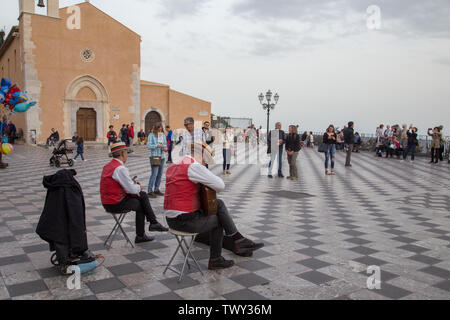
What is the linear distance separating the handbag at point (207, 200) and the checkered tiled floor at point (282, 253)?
73cm

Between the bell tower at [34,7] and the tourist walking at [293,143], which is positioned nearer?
the tourist walking at [293,143]

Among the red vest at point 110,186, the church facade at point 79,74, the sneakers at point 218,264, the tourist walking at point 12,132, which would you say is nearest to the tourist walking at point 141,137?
the church facade at point 79,74

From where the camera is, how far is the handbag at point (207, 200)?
13.1 feet

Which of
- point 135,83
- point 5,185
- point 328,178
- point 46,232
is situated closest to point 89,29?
point 135,83

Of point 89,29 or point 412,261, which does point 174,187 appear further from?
point 89,29

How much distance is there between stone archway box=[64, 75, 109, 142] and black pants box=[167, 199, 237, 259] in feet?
84.4

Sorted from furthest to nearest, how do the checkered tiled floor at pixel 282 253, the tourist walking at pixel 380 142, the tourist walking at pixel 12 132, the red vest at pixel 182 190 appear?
the tourist walking at pixel 12 132 < the tourist walking at pixel 380 142 < the red vest at pixel 182 190 < the checkered tiled floor at pixel 282 253

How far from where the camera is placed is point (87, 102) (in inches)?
1095

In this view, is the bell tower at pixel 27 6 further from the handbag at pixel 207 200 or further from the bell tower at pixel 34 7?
the handbag at pixel 207 200

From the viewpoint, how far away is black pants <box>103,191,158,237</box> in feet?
16.0

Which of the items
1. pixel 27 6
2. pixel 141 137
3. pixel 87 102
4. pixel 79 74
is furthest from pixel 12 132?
pixel 141 137

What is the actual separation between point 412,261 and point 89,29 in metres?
28.6

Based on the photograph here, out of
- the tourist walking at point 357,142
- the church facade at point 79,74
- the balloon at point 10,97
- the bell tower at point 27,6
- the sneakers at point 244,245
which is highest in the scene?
the bell tower at point 27,6

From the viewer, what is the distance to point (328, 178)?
13.3 m
